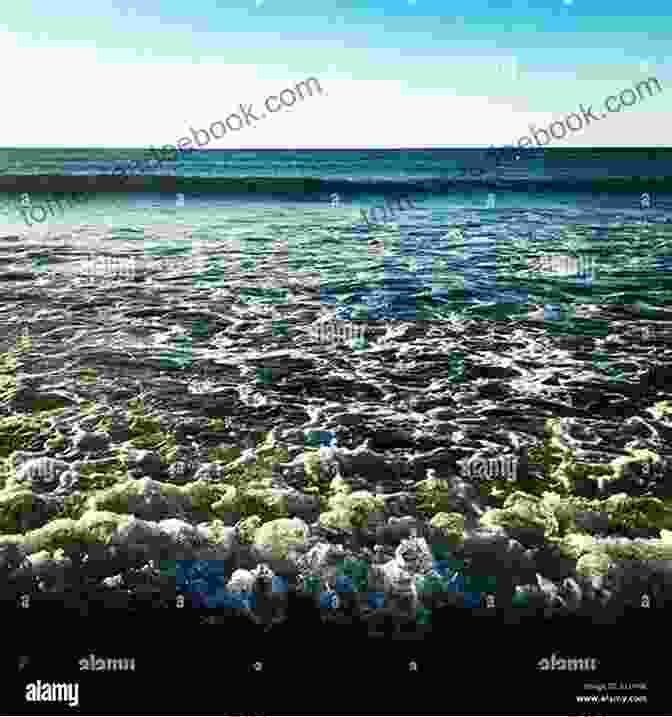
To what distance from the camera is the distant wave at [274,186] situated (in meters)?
47.1

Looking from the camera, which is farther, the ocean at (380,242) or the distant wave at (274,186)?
the distant wave at (274,186)

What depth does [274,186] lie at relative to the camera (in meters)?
49.3

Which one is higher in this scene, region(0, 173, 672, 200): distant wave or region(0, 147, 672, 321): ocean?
region(0, 173, 672, 200): distant wave

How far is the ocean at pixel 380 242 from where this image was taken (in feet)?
52.4

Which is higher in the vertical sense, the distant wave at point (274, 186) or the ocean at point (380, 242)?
the distant wave at point (274, 186)

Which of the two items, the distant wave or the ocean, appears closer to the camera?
the ocean

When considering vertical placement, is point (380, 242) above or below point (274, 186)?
below

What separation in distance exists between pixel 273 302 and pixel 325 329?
2.66m

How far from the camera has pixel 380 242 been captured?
23984mm

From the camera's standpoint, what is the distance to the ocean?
16.0m

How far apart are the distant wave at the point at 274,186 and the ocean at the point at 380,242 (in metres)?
0.42

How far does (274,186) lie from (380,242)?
28.1m

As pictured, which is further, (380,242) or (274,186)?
(274,186)

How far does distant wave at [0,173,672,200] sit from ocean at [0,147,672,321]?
42 cm
